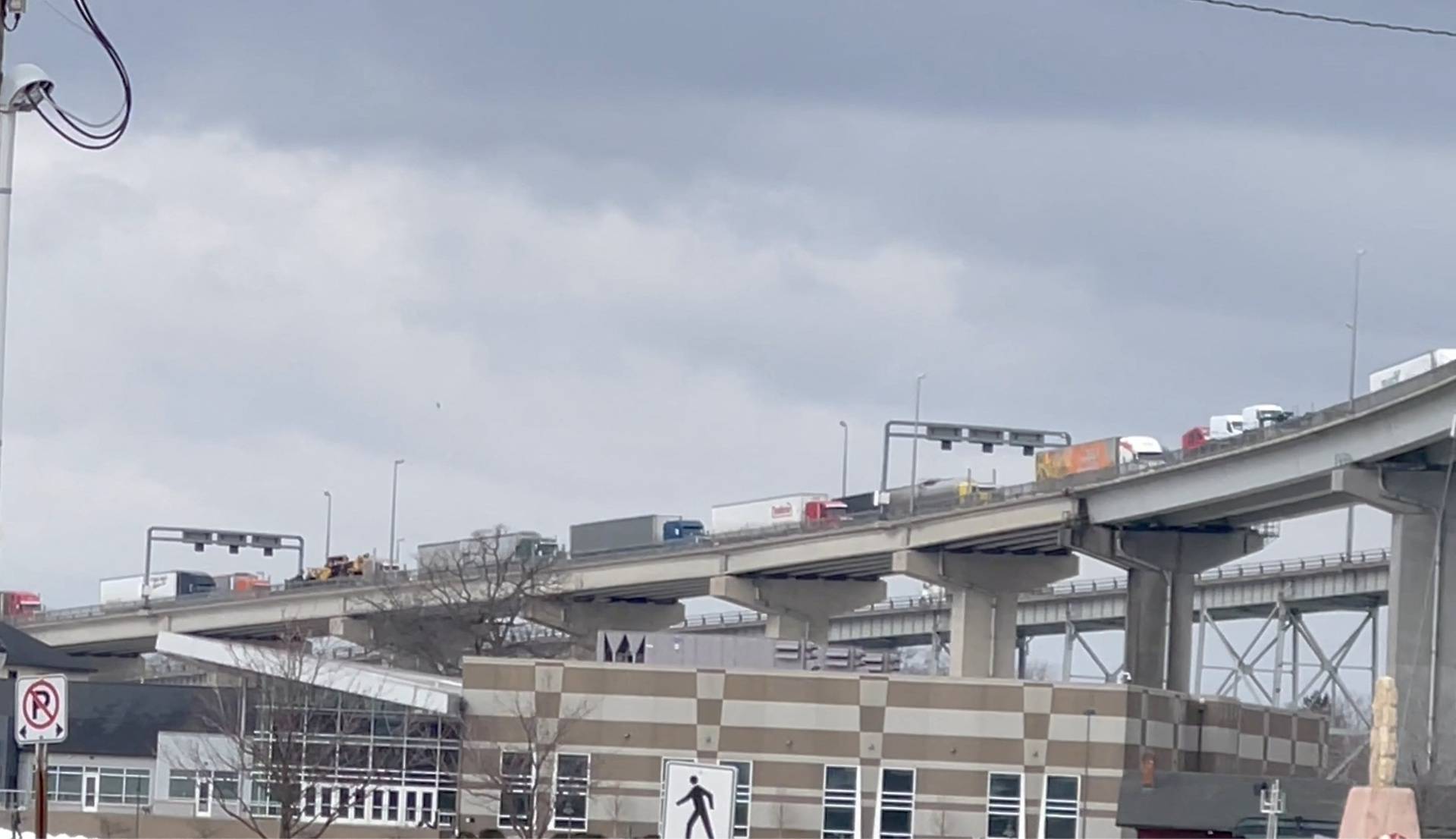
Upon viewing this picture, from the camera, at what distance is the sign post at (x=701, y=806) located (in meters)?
16.4

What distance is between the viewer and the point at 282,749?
66.7 m

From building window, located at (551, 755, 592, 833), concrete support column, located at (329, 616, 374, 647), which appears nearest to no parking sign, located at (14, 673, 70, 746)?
building window, located at (551, 755, 592, 833)

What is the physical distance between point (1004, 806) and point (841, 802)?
183 inches

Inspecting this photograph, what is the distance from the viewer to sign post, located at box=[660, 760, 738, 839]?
16406 millimetres

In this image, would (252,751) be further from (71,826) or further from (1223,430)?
(1223,430)

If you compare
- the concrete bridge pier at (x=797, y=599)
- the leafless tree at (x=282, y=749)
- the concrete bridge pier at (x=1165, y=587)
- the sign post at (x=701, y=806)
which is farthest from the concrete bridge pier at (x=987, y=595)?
the sign post at (x=701, y=806)

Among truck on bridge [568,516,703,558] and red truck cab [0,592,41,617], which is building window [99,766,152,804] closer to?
truck on bridge [568,516,703,558]

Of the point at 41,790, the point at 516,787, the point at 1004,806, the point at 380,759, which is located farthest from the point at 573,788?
the point at 41,790

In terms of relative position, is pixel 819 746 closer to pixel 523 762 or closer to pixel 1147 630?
pixel 523 762

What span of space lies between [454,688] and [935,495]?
53.5 meters

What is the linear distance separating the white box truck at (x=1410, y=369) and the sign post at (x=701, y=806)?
73162mm

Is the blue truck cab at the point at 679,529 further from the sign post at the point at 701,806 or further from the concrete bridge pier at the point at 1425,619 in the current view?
the sign post at the point at 701,806

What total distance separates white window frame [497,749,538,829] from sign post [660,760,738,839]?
48.5m

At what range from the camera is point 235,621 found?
151375 millimetres
